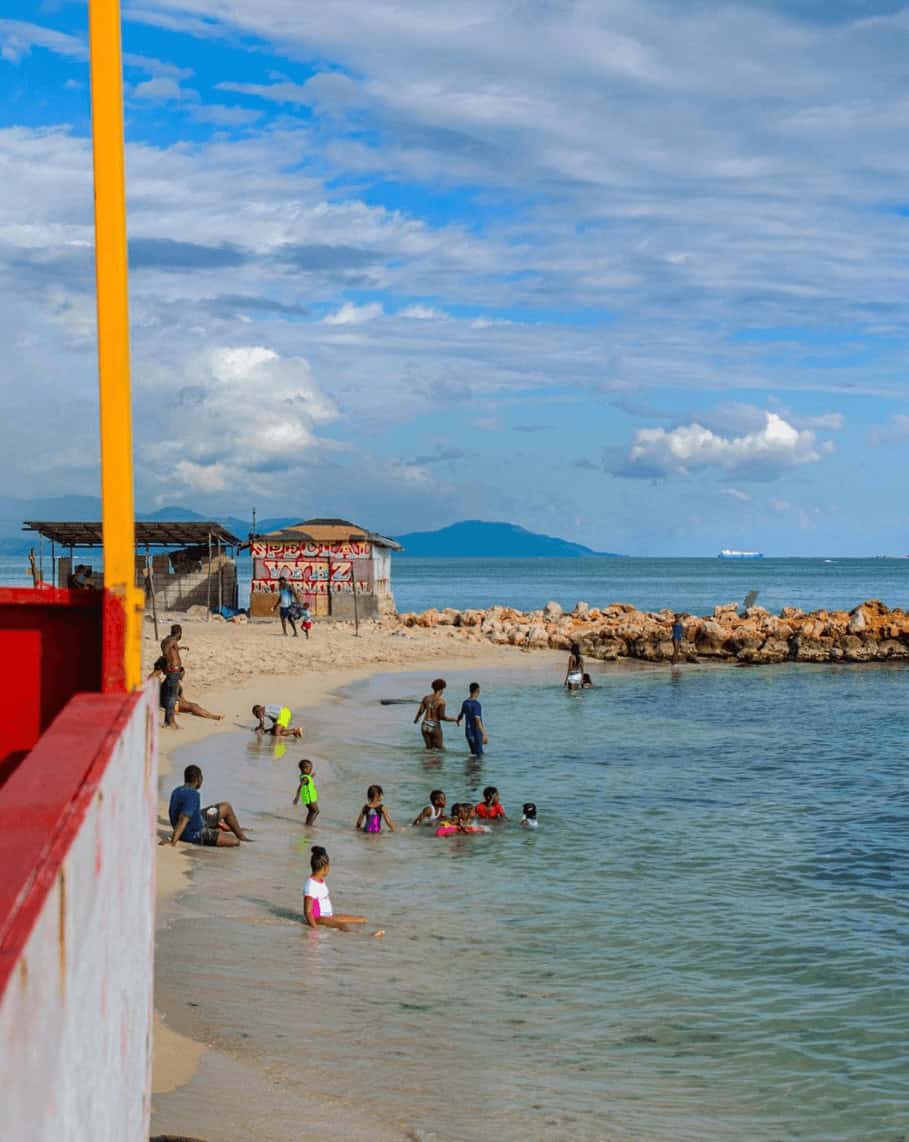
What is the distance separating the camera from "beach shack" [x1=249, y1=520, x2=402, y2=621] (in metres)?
42.2

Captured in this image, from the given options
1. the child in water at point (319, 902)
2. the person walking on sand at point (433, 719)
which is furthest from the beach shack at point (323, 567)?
the child in water at point (319, 902)

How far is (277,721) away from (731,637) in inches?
921

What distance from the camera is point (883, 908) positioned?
12789 mm

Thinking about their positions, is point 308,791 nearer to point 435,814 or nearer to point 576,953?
point 435,814

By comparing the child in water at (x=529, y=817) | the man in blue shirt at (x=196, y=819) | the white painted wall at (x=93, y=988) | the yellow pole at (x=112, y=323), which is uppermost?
the yellow pole at (x=112, y=323)

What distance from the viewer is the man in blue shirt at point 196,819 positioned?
1328cm

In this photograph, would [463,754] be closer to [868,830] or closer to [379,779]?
[379,779]

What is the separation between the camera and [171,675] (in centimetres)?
1995

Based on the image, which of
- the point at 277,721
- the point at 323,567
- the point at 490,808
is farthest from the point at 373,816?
the point at 323,567

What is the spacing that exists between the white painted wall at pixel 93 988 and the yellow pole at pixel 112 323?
1.18 ft

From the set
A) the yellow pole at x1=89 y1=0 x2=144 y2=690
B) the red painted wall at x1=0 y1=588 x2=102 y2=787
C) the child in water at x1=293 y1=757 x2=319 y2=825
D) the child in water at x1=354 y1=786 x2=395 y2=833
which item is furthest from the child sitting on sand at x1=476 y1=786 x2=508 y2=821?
the yellow pole at x1=89 y1=0 x2=144 y2=690

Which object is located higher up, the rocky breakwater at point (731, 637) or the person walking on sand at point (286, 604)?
the person walking on sand at point (286, 604)

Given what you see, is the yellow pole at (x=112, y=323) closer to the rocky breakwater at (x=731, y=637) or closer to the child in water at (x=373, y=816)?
the child in water at (x=373, y=816)

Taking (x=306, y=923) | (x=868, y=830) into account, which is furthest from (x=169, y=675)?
(x=868, y=830)
